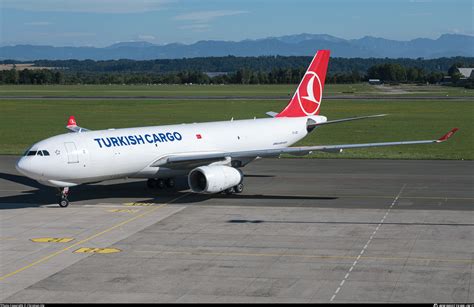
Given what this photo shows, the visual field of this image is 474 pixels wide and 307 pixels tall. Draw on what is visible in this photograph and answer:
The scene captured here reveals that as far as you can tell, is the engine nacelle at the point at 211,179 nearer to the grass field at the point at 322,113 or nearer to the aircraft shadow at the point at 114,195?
the aircraft shadow at the point at 114,195

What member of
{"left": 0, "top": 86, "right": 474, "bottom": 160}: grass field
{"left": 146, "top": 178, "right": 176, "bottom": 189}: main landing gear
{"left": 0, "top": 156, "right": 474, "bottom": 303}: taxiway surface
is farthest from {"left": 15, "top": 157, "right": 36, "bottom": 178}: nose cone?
{"left": 0, "top": 86, "right": 474, "bottom": 160}: grass field

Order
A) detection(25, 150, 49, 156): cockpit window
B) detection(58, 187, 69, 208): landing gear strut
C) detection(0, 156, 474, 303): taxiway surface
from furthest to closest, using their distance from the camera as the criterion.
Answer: detection(58, 187, 69, 208): landing gear strut < detection(25, 150, 49, 156): cockpit window < detection(0, 156, 474, 303): taxiway surface

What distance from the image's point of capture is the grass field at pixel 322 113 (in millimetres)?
66812

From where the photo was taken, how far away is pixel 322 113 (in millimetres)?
110500

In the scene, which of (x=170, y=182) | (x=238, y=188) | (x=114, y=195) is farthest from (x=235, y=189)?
(x=114, y=195)

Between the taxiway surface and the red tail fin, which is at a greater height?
the red tail fin

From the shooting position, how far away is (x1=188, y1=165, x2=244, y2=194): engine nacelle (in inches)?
1551

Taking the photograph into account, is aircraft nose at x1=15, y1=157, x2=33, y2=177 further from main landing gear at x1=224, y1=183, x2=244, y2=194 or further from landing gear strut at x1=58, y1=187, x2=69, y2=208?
main landing gear at x1=224, y1=183, x2=244, y2=194

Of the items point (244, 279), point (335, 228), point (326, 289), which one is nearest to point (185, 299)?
point (244, 279)

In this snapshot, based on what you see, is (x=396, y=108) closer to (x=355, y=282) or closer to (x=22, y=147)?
(x=22, y=147)

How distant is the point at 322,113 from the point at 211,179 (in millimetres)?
72790

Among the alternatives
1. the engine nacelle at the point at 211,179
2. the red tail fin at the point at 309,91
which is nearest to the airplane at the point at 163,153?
the engine nacelle at the point at 211,179

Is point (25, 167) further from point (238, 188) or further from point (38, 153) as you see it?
point (238, 188)

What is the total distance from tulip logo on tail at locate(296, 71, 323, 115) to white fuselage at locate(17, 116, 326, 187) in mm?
3849
